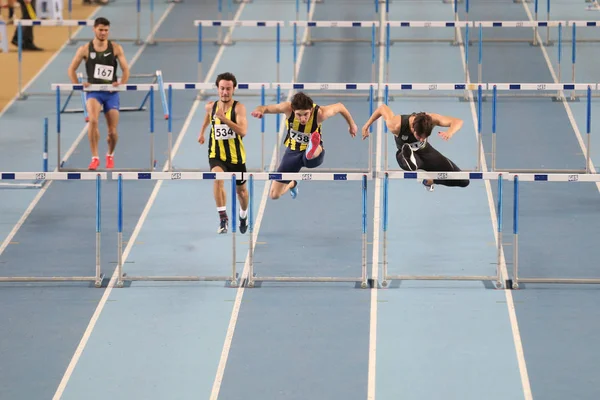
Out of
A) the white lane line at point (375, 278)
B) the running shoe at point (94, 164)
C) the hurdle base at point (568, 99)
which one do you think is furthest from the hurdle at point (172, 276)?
the hurdle base at point (568, 99)

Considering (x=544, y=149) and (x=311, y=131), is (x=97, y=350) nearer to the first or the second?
(x=311, y=131)

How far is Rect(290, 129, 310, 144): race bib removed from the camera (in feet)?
46.2

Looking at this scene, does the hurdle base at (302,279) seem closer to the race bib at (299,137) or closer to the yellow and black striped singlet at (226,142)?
the yellow and black striped singlet at (226,142)

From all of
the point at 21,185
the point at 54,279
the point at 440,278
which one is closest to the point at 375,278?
the point at 440,278

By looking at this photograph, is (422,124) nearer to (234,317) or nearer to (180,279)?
(234,317)

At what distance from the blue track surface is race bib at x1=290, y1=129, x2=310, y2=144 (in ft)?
3.88

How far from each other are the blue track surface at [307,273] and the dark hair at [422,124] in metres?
1.51

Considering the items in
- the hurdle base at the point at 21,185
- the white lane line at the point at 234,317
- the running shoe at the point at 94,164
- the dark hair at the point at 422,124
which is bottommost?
the white lane line at the point at 234,317

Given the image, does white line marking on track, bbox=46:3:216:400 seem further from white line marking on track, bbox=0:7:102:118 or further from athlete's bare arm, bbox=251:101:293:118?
white line marking on track, bbox=0:7:102:118

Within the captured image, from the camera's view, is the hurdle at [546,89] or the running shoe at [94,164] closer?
the hurdle at [546,89]

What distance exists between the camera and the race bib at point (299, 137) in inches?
555

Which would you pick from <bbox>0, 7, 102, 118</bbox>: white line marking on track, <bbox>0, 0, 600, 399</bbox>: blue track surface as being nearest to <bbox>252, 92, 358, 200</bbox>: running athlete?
<bbox>0, 0, 600, 399</bbox>: blue track surface

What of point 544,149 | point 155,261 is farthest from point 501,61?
point 155,261

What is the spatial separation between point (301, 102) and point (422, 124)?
1255 mm
